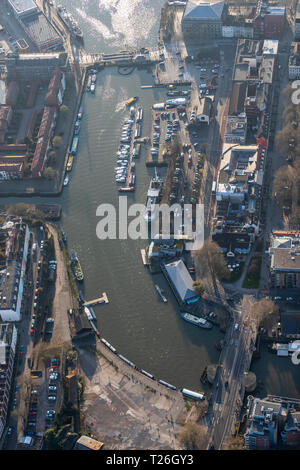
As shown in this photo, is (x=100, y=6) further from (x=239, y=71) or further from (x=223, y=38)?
(x=239, y=71)

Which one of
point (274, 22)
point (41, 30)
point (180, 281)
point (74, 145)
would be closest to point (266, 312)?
point (180, 281)

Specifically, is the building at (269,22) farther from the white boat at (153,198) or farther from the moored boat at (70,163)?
the moored boat at (70,163)

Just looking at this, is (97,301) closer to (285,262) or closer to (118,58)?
(285,262)

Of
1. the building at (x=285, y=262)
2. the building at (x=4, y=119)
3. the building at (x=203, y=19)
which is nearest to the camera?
the building at (x=285, y=262)

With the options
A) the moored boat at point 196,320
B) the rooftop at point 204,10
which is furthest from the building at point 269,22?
the moored boat at point 196,320

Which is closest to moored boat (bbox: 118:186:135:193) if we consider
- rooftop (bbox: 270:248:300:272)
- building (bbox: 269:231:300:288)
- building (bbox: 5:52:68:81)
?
building (bbox: 269:231:300:288)
